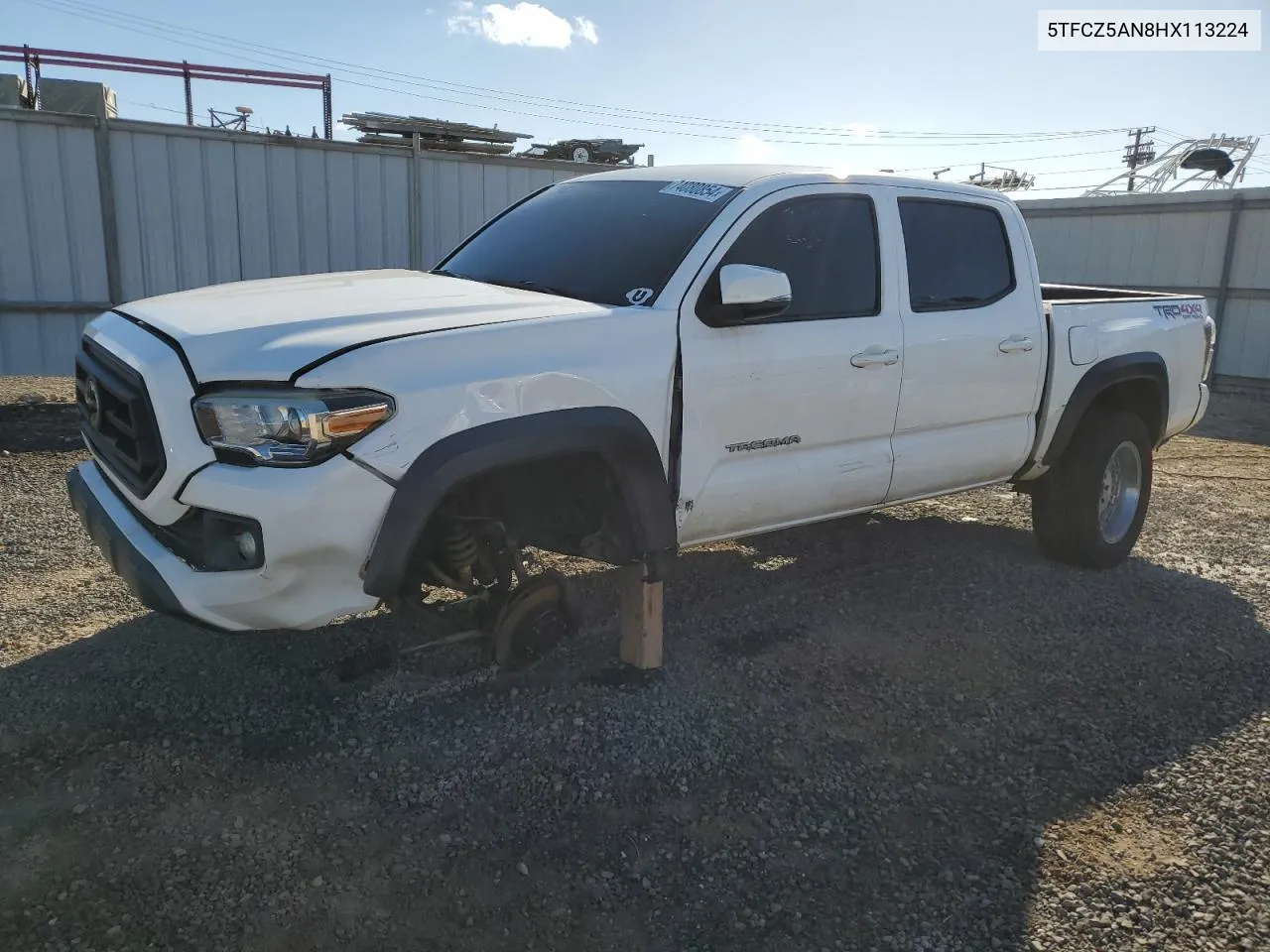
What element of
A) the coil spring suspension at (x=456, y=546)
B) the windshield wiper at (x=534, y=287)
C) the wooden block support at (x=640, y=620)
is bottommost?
the wooden block support at (x=640, y=620)

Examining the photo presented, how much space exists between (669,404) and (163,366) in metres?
1.64

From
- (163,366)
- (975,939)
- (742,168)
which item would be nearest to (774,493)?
(742,168)

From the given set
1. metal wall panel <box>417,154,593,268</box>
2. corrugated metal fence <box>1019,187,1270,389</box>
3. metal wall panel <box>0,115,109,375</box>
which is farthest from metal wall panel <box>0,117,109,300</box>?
corrugated metal fence <box>1019,187,1270,389</box>

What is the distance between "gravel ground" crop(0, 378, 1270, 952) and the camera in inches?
105

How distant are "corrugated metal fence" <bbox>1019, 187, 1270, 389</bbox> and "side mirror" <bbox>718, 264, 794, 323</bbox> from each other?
1362 centimetres

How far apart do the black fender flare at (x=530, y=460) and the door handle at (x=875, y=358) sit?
1127 mm

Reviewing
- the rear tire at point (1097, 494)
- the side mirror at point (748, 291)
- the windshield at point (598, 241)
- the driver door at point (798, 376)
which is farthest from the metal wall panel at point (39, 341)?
the rear tire at point (1097, 494)

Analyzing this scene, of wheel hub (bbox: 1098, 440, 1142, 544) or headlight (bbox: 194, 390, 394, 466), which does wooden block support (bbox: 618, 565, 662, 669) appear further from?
wheel hub (bbox: 1098, 440, 1142, 544)

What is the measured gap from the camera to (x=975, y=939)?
2619mm

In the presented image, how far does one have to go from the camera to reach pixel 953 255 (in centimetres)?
478

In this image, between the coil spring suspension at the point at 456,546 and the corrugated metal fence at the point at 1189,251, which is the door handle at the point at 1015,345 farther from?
the corrugated metal fence at the point at 1189,251

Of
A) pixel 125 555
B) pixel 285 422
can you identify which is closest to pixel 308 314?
pixel 285 422

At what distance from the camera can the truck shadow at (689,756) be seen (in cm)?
271

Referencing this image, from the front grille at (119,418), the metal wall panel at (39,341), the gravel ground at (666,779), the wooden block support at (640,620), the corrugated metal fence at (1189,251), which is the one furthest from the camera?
the corrugated metal fence at (1189,251)
